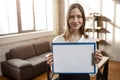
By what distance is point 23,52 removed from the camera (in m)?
3.65

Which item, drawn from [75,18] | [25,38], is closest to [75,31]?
[75,18]

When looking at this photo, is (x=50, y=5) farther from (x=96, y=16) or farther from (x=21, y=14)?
(x=96, y=16)

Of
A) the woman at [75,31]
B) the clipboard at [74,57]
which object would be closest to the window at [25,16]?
the woman at [75,31]

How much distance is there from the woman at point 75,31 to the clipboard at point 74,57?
54 millimetres

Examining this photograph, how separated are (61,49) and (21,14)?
3440 millimetres

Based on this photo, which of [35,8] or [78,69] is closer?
[78,69]

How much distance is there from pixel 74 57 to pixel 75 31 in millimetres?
281

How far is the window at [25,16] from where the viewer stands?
12.5ft

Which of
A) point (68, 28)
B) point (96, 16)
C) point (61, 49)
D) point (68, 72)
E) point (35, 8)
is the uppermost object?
point (35, 8)

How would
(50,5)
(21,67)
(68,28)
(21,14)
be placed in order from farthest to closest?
(50,5)
(21,14)
(21,67)
(68,28)

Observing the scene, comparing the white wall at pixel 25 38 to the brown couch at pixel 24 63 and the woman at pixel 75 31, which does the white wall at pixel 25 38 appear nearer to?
the brown couch at pixel 24 63

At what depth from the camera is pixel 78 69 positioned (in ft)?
3.30

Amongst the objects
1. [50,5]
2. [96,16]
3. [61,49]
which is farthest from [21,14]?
[61,49]

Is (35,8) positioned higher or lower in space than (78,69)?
higher
